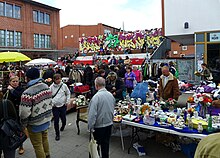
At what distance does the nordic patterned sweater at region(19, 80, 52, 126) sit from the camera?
3.31 metres

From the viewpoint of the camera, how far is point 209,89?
5480mm

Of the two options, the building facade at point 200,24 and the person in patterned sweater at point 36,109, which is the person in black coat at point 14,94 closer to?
the person in patterned sweater at point 36,109

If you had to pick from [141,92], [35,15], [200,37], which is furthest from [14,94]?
[35,15]

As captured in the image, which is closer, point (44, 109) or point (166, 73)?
point (44, 109)

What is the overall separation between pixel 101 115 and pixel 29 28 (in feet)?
97.7

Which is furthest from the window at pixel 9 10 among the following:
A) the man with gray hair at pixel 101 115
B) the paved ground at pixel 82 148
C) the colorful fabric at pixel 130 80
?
the man with gray hair at pixel 101 115

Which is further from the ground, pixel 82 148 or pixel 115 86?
pixel 115 86

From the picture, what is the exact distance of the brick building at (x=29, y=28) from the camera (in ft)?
87.0

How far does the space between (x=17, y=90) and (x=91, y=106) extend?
1.40m

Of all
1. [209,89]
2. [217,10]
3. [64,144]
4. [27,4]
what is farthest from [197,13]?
[27,4]

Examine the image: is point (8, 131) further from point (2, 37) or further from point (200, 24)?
point (2, 37)

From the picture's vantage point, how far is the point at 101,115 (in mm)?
3502

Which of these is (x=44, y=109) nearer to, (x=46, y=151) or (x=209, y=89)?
(x=46, y=151)

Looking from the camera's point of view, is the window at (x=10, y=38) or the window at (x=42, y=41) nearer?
the window at (x=10, y=38)
